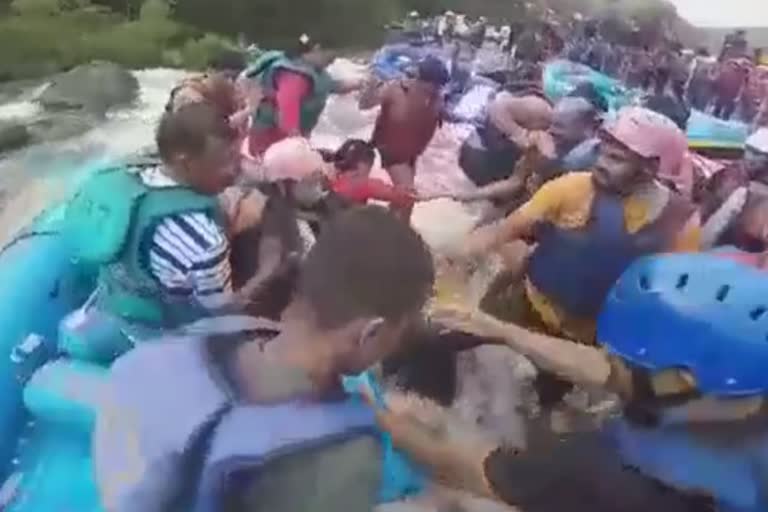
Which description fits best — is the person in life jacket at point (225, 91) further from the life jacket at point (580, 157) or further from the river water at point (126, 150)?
the life jacket at point (580, 157)

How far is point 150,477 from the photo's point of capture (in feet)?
2.36

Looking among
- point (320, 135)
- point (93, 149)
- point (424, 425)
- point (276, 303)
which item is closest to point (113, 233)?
point (276, 303)

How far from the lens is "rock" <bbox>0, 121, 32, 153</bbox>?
7.46ft

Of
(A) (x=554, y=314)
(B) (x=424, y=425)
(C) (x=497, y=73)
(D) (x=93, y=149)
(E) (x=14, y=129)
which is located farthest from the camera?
(C) (x=497, y=73)

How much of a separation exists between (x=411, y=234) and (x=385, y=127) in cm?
132

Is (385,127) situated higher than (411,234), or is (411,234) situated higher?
(411,234)

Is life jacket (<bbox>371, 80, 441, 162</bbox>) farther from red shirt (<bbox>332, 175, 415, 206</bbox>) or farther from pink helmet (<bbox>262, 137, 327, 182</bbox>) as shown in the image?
pink helmet (<bbox>262, 137, 327, 182</bbox>)

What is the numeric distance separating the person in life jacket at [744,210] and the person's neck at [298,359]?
83 cm

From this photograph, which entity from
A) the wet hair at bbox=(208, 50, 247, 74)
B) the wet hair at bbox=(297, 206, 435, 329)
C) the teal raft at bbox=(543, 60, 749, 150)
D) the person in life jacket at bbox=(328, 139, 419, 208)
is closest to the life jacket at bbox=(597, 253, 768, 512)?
the wet hair at bbox=(297, 206, 435, 329)

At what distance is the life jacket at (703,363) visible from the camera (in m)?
0.85

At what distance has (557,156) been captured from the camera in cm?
189

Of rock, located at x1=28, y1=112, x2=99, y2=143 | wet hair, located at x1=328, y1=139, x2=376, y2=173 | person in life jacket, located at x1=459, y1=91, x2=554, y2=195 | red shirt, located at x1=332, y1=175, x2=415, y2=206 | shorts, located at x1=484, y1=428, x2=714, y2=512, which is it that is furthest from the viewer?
rock, located at x1=28, y1=112, x2=99, y2=143

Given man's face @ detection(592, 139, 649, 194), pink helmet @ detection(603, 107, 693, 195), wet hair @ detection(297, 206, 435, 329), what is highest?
wet hair @ detection(297, 206, 435, 329)

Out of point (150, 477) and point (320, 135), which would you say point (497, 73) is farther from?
point (150, 477)
